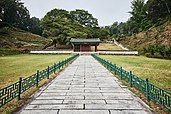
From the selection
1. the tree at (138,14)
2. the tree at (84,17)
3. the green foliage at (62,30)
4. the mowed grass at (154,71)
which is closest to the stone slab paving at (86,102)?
the mowed grass at (154,71)

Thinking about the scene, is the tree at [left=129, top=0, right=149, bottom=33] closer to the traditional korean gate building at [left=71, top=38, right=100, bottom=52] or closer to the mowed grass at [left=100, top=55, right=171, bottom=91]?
the traditional korean gate building at [left=71, top=38, right=100, bottom=52]

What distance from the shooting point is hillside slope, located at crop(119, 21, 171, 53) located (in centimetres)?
5108

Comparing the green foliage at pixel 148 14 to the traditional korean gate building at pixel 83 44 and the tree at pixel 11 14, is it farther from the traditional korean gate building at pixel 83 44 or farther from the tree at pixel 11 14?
the tree at pixel 11 14

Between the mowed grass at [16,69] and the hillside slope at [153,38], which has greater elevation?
the hillside slope at [153,38]

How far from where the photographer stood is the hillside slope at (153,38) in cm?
5108

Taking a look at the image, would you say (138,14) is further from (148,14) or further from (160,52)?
(160,52)

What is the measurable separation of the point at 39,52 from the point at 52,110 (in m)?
44.5

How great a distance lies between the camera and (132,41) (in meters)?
64.9

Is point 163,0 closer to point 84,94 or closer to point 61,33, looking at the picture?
point 61,33

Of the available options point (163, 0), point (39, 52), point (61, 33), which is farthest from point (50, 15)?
point (163, 0)

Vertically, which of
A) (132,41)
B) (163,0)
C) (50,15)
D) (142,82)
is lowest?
(142,82)

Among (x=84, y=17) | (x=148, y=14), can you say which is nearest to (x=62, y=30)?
(x=84, y=17)

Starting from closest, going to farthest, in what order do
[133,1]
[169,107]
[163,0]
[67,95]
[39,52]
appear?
[169,107]
[67,95]
[39,52]
[163,0]
[133,1]

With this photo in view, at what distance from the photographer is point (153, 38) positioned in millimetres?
55594
